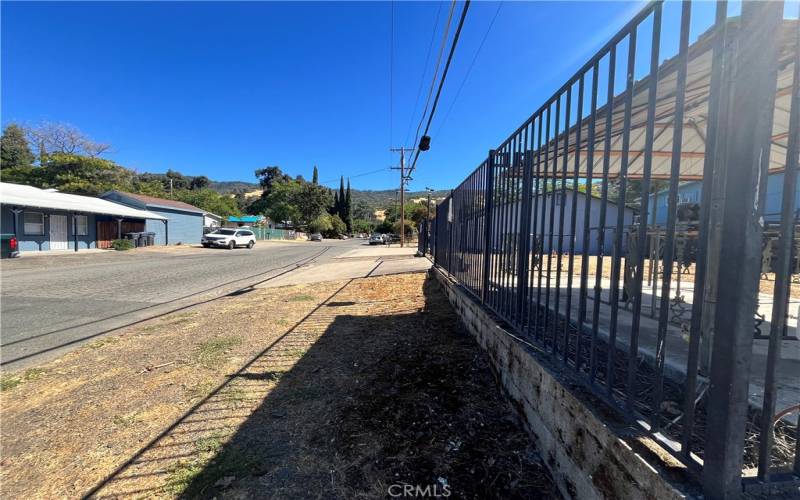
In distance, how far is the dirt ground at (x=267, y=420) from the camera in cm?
221

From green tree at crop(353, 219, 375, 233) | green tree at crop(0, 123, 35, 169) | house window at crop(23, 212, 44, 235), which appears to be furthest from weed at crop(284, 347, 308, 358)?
green tree at crop(353, 219, 375, 233)

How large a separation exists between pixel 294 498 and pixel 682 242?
5.73 meters

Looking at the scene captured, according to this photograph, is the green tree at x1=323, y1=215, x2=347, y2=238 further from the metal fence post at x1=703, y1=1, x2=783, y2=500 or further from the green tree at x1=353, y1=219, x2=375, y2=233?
the metal fence post at x1=703, y1=1, x2=783, y2=500

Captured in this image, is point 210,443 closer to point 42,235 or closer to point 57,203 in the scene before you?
point 57,203

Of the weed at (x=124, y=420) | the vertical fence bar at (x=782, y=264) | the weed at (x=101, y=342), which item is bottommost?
the weed at (x=101, y=342)

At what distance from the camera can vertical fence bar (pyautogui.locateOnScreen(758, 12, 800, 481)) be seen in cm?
115

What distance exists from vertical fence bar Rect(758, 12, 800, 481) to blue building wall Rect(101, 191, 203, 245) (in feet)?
114

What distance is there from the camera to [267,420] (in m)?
2.93

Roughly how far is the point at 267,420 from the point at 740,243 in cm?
316

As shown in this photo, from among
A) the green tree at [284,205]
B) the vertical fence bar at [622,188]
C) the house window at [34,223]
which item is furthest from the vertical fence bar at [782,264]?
the green tree at [284,205]

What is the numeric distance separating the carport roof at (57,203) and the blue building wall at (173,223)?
3.24ft

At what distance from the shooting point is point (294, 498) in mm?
2084

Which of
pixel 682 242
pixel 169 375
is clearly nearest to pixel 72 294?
pixel 169 375

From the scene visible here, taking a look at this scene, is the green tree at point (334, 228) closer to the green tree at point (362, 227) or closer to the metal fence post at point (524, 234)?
the green tree at point (362, 227)
